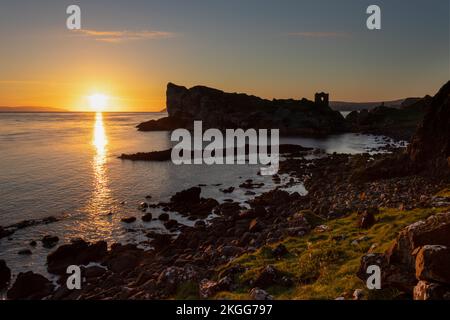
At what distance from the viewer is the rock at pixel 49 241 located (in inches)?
1164

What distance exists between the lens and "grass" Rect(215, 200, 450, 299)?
12.4 m

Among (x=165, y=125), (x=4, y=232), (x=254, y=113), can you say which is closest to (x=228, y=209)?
(x=4, y=232)

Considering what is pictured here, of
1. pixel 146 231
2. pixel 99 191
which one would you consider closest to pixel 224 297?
pixel 146 231

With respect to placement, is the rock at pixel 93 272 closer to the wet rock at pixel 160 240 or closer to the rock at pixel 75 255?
the rock at pixel 75 255

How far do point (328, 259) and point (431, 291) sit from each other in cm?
601

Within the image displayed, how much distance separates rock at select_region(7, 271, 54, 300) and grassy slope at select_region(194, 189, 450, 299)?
12.4 meters

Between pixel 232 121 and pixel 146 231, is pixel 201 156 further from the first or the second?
pixel 232 121

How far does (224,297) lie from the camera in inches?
527

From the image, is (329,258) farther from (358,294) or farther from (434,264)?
(434,264)

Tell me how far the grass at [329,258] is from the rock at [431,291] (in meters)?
1.14

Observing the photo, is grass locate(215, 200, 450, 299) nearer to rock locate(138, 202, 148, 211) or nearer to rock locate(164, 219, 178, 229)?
rock locate(164, 219, 178, 229)

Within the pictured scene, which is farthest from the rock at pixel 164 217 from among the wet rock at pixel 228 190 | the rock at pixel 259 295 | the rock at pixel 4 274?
the rock at pixel 259 295

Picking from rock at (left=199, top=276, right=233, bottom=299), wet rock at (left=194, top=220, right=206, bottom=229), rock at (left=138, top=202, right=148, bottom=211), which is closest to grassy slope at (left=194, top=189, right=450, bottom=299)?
rock at (left=199, top=276, right=233, bottom=299)

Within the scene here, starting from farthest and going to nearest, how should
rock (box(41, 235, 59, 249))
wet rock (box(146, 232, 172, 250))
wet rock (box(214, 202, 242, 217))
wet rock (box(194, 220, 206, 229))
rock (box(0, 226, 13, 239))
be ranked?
1. wet rock (box(214, 202, 242, 217))
2. wet rock (box(194, 220, 206, 229))
3. rock (box(0, 226, 13, 239))
4. rock (box(41, 235, 59, 249))
5. wet rock (box(146, 232, 172, 250))
